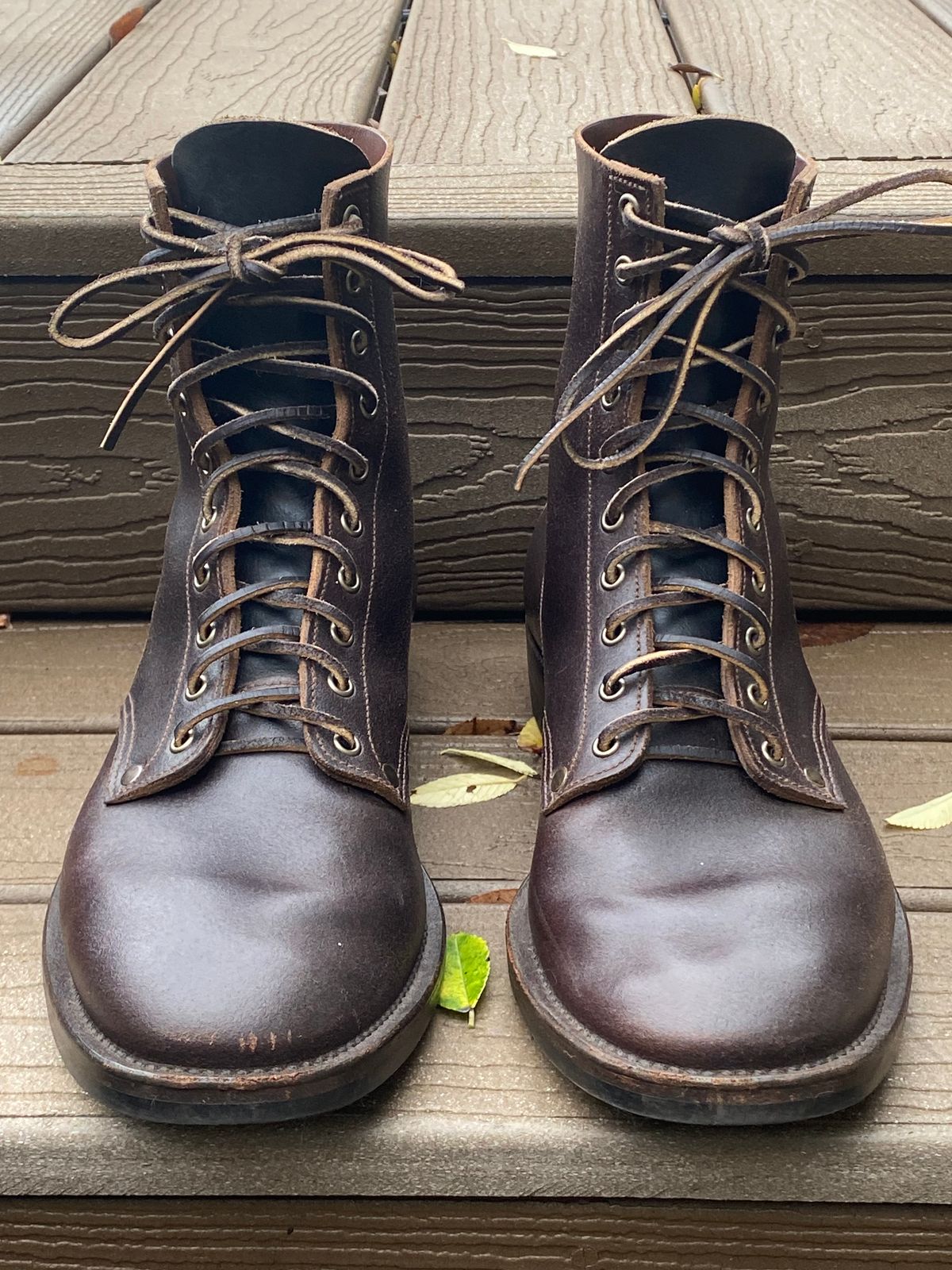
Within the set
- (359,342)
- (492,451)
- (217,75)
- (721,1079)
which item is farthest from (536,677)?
(217,75)

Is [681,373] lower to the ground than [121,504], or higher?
higher

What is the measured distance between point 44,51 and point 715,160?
4.26 ft

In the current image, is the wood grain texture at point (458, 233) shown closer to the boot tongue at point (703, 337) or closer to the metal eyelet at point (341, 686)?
the boot tongue at point (703, 337)

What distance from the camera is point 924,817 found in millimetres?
1066

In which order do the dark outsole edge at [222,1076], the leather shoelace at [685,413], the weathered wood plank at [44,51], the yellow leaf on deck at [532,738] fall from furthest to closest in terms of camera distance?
the weathered wood plank at [44,51] < the yellow leaf on deck at [532,738] < the leather shoelace at [685,413] < the dark outsole edge at [222,1076]

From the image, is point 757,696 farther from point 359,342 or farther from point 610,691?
point 359,342

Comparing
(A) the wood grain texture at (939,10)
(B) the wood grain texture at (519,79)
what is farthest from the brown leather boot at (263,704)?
(A) the wood grain texture at (939,10)

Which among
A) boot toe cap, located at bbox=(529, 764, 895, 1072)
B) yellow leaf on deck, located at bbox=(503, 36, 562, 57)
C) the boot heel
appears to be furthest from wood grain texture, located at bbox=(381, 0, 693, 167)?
boot toe cap, located at bbox=(529, 764, 895, 1072)

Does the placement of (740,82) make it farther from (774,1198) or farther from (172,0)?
(774,1198)

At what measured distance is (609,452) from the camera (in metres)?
0.92

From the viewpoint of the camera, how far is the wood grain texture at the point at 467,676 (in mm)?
1210

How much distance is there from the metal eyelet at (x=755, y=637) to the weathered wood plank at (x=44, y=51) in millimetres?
1081

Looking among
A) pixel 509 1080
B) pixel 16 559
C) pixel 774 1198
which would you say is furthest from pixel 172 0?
pixel 774 1198

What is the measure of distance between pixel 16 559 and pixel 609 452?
2.73 feet
